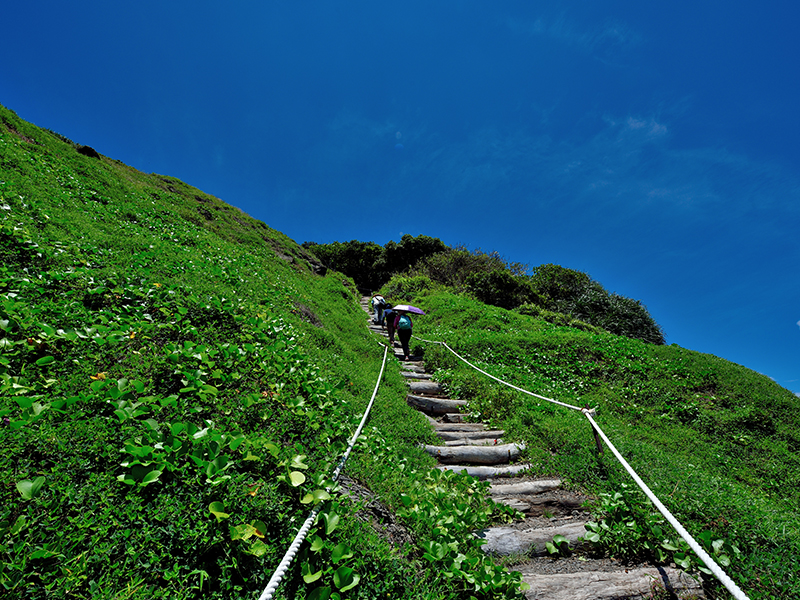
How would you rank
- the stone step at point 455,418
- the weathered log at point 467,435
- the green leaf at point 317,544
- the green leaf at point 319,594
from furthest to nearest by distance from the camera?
the stone step at point 455,418
the weathered log at point 467,435
the green leaf at point 317,544
the green leaf at point 319,594

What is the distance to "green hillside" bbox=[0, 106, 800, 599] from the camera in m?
1.99

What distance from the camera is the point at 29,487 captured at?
1.94 meters

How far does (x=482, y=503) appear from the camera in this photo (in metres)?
3.94

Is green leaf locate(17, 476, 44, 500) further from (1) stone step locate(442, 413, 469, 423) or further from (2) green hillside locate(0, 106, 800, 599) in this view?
(1) stone step locate(442, 413, 469, 423)

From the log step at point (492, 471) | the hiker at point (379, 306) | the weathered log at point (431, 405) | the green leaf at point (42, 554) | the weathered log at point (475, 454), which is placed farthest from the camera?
the hiker at point (379, 306)

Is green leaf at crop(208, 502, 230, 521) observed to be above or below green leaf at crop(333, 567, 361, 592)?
above

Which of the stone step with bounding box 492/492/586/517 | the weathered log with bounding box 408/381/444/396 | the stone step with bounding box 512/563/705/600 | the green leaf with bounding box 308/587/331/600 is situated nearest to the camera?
the green leaf with bounding box 308/587/331/600

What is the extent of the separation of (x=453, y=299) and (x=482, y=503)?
17953mm

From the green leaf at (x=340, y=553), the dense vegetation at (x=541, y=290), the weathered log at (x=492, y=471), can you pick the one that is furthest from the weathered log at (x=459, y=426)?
the dense vegetation at (x=541, y=290)

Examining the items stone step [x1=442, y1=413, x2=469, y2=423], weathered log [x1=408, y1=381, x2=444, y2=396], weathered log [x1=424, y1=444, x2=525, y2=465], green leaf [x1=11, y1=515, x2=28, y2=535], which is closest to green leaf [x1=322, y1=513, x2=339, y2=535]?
green leaf [x1=11, y1=515, x2=28, y2=535]

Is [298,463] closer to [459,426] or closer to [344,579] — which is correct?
[344,579]

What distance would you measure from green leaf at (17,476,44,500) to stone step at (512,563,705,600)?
3.67 m

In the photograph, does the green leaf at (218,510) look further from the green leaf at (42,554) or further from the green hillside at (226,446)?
the green leaf at (42,554)

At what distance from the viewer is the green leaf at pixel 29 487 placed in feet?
6.23
